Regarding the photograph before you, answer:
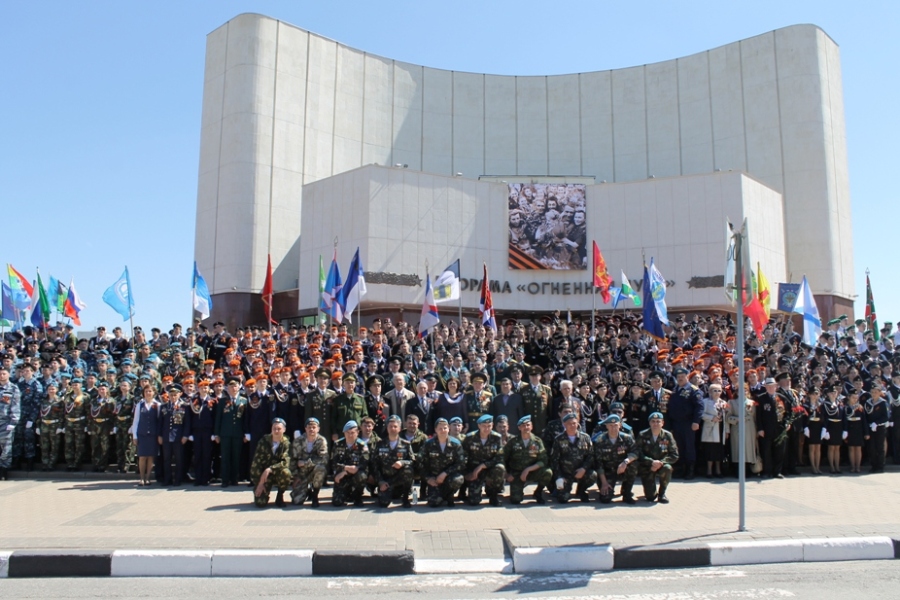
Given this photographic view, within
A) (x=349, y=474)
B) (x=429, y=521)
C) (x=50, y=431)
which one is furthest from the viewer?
(x=50, y=431)

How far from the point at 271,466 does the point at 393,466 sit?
169 centimetres

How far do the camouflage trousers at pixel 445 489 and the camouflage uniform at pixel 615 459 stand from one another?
6.55 ft

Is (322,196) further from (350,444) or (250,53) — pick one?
(350,444)

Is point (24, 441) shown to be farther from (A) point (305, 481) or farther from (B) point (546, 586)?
(B) point (546, 586)

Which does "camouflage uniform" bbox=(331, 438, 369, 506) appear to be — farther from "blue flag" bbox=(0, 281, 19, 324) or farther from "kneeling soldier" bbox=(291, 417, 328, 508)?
"blue flag" bbox=(0, 281, 19, 324)

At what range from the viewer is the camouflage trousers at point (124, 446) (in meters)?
13.1

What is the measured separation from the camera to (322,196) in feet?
97.2

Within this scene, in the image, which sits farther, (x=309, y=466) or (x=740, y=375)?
(x=309, y=466)

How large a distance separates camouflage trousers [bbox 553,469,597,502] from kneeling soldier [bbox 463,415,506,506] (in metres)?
0.80

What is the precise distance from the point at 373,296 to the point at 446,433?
17.7 m

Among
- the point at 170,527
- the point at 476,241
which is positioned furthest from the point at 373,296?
the point at 170,527

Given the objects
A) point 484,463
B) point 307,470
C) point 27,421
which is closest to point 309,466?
point 307,470

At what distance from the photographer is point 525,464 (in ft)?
33.6

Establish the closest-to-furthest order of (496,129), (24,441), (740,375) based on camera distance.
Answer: (740,375) < (24,441) < (496,129)
